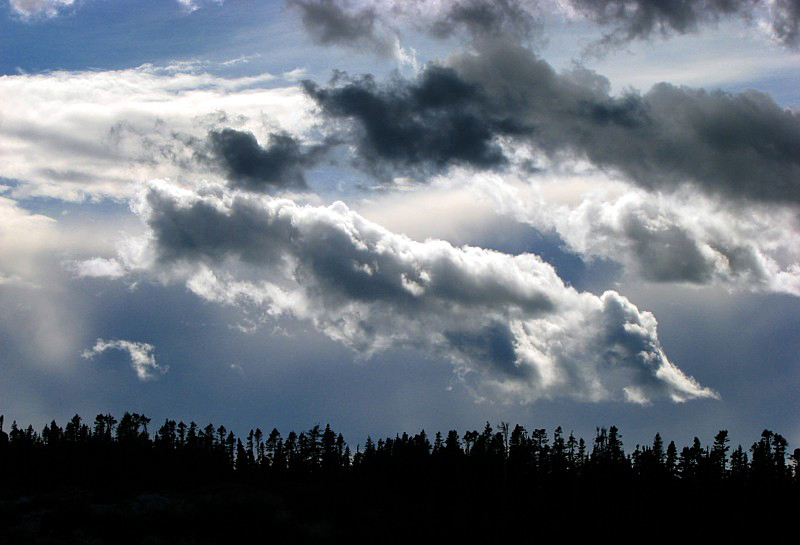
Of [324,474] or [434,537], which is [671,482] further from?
[324,474]

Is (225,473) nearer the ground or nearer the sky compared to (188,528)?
nearer the sky

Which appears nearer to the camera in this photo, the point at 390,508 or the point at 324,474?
the point at 390,508

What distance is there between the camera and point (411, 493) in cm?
16825

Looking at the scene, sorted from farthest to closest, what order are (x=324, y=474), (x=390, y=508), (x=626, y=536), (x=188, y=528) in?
(x=324, y=474) < (x=390, y=508) < (x=188, y=528) < (x=626, y=536)

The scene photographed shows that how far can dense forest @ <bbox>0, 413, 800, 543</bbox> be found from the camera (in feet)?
452

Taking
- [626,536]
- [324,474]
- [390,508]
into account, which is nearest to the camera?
[626,536]

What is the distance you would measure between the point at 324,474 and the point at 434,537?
177 feet

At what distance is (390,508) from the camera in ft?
522

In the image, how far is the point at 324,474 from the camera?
625 ft

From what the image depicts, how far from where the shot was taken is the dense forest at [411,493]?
5423 inches

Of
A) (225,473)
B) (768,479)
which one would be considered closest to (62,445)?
(225,473)

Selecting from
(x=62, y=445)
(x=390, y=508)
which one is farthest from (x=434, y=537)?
(x=62, y=445)

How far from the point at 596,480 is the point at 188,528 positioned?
232ft

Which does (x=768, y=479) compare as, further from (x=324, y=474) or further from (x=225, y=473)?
(x=225, y=473)
